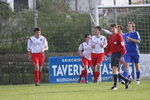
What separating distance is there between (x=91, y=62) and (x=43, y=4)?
10898 mm

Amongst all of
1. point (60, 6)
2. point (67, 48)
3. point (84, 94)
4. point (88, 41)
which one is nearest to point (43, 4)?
point (60, 6)

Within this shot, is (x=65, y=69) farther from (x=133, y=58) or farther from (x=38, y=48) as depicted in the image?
(x=133, y=58)

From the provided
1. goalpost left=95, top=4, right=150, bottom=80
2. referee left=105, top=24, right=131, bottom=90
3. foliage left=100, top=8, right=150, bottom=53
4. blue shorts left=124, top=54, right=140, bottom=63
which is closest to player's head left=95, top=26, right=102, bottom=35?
blue shorts left=124, top=54, right=140, bottom=63

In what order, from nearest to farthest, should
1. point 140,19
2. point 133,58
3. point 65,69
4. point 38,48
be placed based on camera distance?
point 133,58 < point 38,48 < point 65,69 < point 140,19

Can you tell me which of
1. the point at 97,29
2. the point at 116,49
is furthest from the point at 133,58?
the point at 116,49

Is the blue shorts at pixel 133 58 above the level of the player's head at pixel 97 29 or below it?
below

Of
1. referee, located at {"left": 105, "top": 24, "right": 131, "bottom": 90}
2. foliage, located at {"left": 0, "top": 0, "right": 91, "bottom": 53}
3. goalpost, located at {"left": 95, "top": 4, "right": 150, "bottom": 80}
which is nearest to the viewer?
referee, located at {"left": 105, "top": 24, "right": 131, "bottom": 90}

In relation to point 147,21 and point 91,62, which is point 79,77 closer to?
point 91,62

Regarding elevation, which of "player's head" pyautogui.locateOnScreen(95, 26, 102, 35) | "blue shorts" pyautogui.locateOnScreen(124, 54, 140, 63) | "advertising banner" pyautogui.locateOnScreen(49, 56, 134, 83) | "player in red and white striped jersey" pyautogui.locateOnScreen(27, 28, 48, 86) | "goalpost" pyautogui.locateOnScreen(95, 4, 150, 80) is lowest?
"advertising banner" pyautogui.locateOnScreen(49, 56, 134, 83)

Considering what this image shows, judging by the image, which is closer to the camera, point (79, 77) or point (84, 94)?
point (84, 94)

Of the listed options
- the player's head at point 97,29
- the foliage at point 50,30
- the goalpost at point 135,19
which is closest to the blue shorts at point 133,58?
the player's head at point 97,29

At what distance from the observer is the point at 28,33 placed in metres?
25.4

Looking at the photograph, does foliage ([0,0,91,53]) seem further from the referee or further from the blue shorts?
the referee

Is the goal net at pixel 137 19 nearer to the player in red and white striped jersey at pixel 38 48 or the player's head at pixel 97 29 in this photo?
the player's head at pixel 97 29
